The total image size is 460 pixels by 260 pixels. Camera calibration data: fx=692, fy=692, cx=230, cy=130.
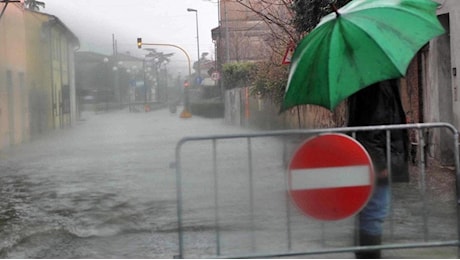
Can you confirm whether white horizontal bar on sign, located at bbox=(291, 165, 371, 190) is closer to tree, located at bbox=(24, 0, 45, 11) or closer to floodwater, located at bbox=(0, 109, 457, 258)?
floodwater, located at bbox=(0, 109, 457, 258)

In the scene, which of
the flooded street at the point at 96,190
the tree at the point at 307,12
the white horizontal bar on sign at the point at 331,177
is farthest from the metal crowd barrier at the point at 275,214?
the tree at the point at 307,12

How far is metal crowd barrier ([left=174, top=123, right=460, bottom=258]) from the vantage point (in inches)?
182

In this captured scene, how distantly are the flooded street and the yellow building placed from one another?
1.66ft

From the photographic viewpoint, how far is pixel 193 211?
A: 777 cm

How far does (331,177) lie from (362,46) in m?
0.84

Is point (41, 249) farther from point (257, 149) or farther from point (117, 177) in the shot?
point (117, 177)

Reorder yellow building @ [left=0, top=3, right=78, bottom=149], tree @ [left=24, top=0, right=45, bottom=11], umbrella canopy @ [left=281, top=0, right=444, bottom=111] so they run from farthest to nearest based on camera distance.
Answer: yellow building @ [left=0, top=3, right=78, bottom=149] → tree @ [left=24, top=0, right=45, bottom=11] → umbrella canopy @ [left=281, top=0, right=444, bottom=111]

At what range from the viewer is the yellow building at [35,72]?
12.0 m

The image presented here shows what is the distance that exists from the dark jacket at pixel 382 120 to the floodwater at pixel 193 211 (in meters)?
0.52

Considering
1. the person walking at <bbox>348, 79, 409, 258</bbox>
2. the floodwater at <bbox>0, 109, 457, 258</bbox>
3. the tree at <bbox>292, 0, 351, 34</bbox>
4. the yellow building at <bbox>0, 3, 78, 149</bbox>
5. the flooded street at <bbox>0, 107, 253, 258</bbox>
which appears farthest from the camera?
the tree at <bbox>292, 0, 351, 34</bbox>

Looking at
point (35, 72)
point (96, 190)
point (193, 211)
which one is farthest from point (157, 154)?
point (193, 211)

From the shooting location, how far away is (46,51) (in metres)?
13.2

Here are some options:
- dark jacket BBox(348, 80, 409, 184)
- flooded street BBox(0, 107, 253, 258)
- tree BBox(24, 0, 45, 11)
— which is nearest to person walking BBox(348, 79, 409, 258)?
dark jacket BBox(348, 80, 409, 184)

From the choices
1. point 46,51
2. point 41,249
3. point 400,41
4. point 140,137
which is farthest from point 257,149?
point 140,137
